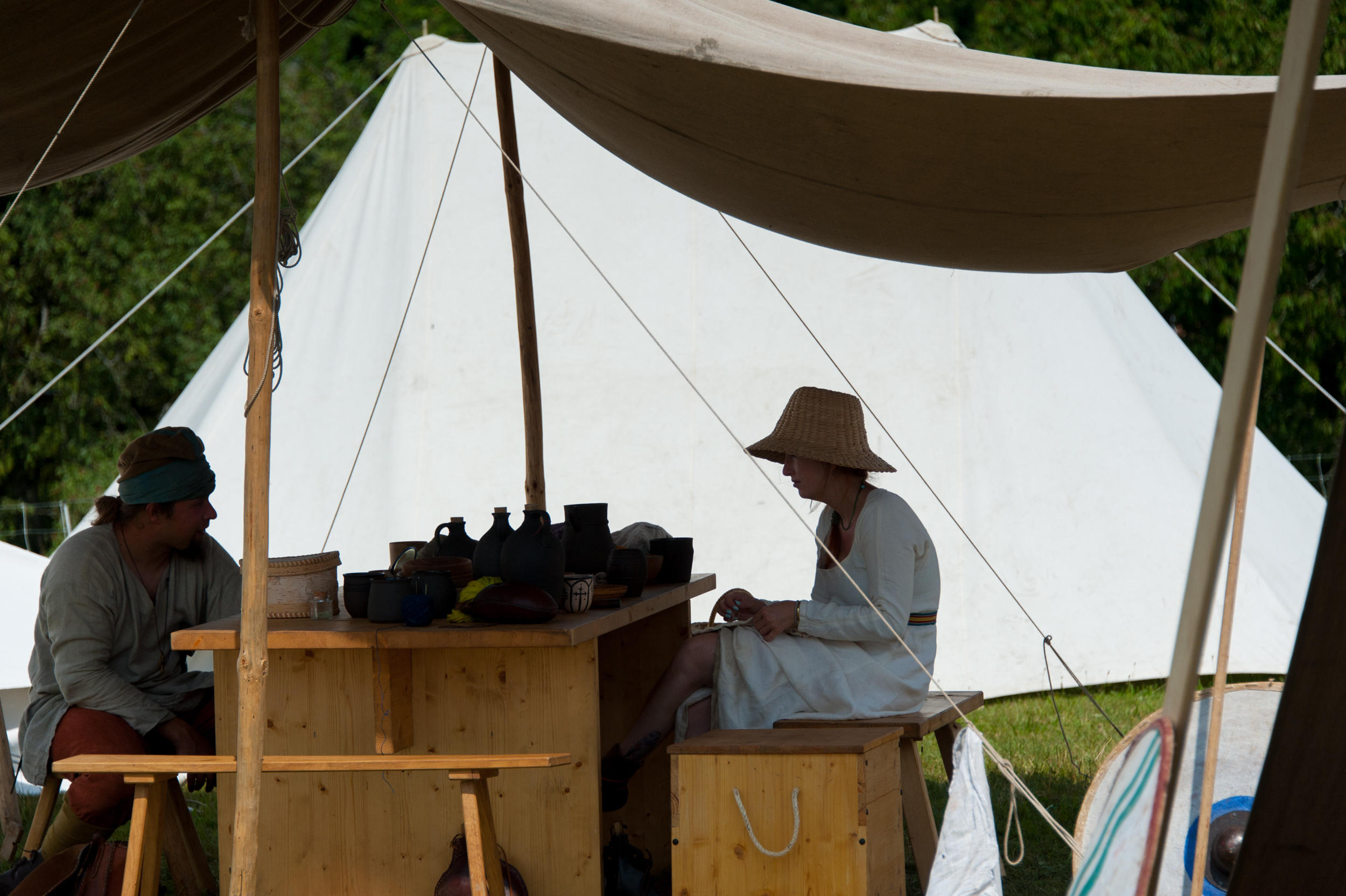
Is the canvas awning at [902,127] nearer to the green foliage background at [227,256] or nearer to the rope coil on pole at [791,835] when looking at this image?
the rope coil on pole at [791,835]

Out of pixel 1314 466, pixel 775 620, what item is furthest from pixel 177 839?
pixel 1314 466

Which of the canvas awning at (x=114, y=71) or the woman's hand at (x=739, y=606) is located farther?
the woman's hand at (x=739, y=606)

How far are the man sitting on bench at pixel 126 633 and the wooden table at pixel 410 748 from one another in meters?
0.38

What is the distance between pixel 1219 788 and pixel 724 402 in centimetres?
265

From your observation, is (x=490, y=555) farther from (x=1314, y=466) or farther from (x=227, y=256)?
(x=227, y=256)

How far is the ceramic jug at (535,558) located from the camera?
88.7 inches

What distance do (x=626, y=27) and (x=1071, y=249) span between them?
3.67ft

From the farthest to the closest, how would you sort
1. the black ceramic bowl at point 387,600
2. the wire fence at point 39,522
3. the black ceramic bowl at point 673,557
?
the wire fence at point 39,522, the black ceramic bowl at point 673,557, the black ceramic bowl at point 387,600

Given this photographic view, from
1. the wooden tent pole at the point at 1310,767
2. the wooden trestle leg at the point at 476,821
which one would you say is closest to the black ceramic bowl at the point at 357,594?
the wooden trestle leg at the point at 476,821

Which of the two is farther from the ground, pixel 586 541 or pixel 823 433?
pixel 823 433

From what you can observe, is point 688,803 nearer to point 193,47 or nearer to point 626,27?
→ point 626,27

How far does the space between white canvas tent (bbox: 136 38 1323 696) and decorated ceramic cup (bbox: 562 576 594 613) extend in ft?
7.14

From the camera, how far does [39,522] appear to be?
10.8 meters

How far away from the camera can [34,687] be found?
8.65 feet
